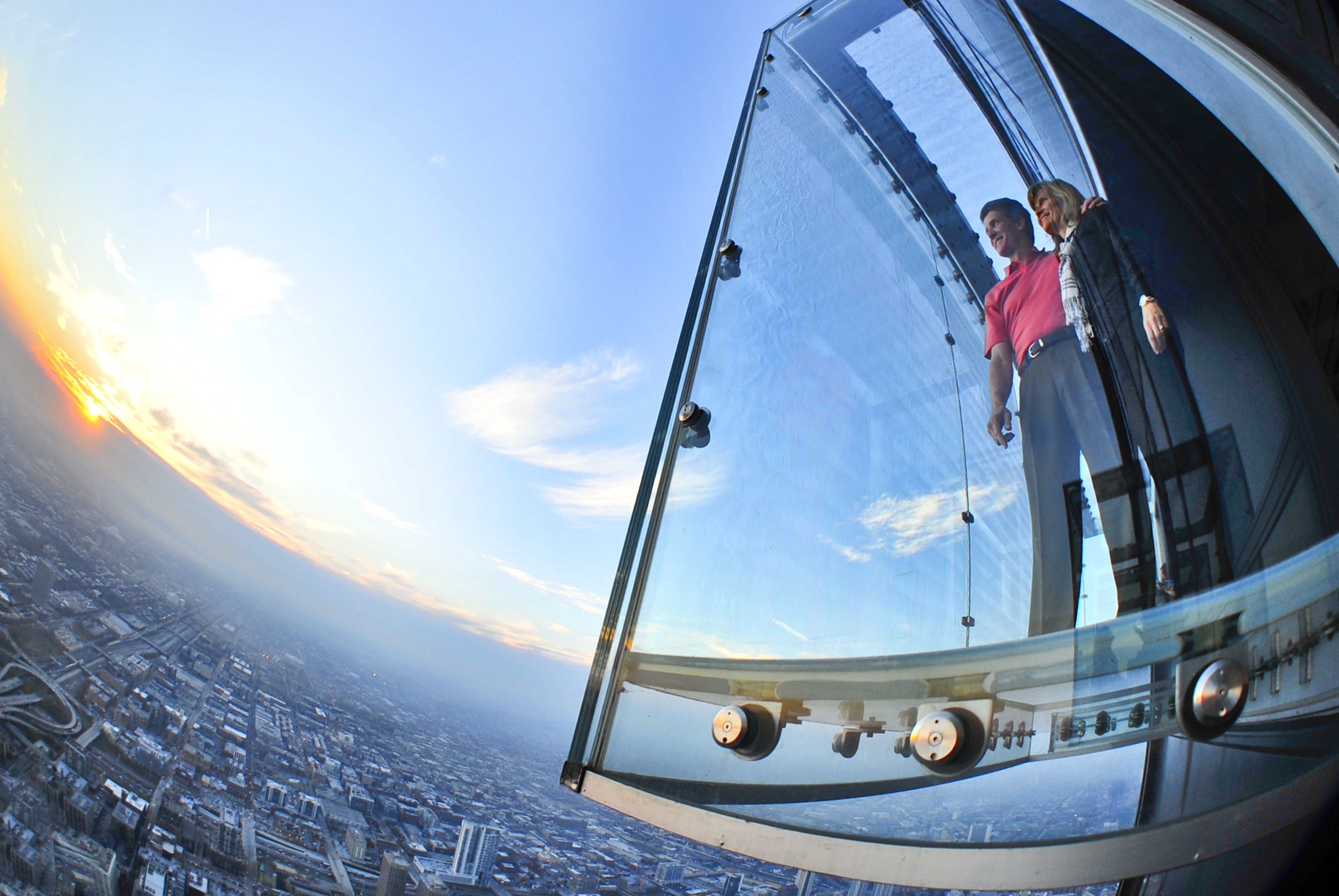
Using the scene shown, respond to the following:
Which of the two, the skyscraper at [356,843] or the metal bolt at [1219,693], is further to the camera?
the skyscraper at [356,843]

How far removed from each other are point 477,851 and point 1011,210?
6.45 feet

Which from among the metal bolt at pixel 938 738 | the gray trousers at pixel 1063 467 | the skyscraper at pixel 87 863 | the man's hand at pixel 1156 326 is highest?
the man's hand at pixel 1156 326

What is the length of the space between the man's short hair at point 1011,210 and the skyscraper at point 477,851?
186 cm

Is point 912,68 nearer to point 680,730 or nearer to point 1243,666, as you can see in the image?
point 1243,666

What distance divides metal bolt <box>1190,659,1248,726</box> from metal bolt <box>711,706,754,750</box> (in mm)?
360

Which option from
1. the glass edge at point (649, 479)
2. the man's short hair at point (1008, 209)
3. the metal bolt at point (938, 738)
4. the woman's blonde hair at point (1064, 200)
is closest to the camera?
the metal bolt at point (938, 738)

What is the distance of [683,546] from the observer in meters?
0.77

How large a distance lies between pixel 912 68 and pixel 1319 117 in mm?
1056

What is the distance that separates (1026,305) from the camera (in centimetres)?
86

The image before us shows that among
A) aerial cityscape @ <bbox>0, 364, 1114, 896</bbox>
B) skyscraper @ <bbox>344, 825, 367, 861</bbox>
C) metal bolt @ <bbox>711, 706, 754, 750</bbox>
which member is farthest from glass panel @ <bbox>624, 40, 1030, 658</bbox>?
skyscraper @ <bbox>344, 825, 367, 861</bbox>

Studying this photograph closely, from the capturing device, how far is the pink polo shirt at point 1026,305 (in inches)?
31.8

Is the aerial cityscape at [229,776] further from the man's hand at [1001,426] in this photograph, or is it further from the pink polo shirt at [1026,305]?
the pink polo shirt at [1026,305]

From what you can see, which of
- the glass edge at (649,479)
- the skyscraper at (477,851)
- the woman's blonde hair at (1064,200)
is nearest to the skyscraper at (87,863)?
the skyscraper at (477,851)

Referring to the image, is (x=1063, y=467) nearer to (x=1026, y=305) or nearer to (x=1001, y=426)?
(x=1001, y=426)
